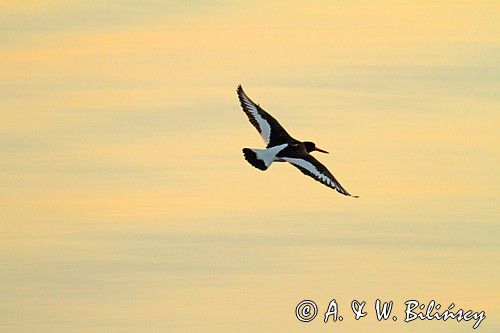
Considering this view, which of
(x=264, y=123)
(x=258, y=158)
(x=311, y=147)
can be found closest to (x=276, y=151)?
(x=258, y=158)

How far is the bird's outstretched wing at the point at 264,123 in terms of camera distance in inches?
1238

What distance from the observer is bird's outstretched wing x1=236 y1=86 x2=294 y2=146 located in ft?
103

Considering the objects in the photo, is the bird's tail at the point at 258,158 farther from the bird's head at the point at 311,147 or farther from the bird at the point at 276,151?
the bird's head at the point at 311,147

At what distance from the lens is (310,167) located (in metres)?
30.0

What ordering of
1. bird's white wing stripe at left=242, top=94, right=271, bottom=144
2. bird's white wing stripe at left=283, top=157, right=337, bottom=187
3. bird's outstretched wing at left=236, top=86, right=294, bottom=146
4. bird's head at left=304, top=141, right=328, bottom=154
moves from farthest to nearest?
bird's head at left=304, top=141, right=328, bottom=154 < bird's white wing stripe at left=242, top=94, right=271, bottom=144 < bird's outstretched wing at left=236, top=86, right=294, bottom=146 < bird's white wing stripe at left=283, top=157, right=337, bottom=187

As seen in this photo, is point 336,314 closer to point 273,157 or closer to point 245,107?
point 273,157

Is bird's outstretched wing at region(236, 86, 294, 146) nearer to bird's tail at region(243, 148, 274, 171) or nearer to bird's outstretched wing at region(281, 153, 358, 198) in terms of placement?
bird's outstretched wing at region(281, 153, 358, 198)

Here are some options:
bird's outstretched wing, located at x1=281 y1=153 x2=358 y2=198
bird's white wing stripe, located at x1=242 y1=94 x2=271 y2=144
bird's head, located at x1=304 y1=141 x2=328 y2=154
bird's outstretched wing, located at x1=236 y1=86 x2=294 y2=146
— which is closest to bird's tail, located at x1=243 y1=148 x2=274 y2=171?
bird's outstretched wing, located at x1=281 y1=153 x2=358 y2=198

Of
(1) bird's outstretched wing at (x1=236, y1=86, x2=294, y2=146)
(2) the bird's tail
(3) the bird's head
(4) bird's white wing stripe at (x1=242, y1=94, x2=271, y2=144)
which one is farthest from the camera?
(3) the bird's head

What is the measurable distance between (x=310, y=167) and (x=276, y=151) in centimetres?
66

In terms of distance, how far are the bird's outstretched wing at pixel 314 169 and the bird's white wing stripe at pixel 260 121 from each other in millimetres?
1287

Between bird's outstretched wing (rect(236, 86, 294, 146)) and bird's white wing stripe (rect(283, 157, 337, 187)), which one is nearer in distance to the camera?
bird's white wing stripe (rect(283, 157, 337, 187))

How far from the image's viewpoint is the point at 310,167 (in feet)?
98.4

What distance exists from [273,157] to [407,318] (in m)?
3.82
